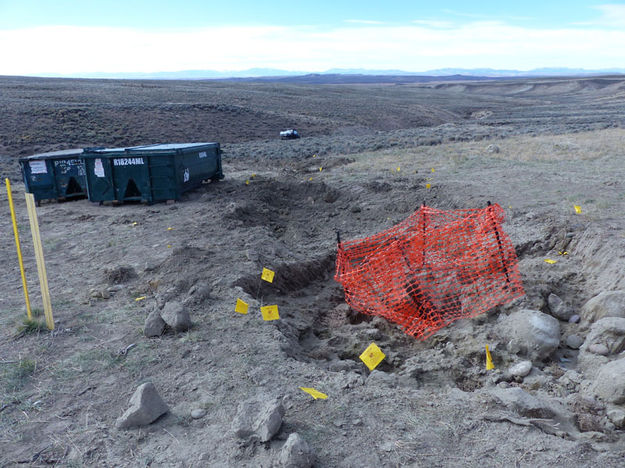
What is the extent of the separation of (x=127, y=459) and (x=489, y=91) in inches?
4546

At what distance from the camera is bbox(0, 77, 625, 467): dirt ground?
3.40 m

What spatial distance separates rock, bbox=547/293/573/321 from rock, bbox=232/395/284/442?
11.6ft

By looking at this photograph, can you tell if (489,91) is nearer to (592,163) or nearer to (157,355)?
(592,163)

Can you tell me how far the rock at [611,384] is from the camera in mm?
3768

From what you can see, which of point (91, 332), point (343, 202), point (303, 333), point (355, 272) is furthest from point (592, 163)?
point (91, 332)

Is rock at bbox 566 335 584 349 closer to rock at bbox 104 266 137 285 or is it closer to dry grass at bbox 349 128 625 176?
rock at bbox 104 266 137 285

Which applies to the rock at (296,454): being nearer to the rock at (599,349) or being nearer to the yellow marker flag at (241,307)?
the yellow marker flag at (241,307)

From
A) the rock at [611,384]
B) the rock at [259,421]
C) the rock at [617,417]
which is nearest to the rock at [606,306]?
the rock at [611,384]

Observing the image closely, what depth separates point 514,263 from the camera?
A: 21.0ft

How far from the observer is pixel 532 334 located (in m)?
4.86

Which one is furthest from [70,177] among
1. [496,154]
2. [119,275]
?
[496,154]

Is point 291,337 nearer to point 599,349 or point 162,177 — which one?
point 599,349

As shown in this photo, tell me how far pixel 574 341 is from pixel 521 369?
3.23 feet

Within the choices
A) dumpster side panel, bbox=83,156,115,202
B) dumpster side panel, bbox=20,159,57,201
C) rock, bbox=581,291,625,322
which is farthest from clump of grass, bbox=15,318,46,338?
dumpster side panel, bbox=20,159,57,201
